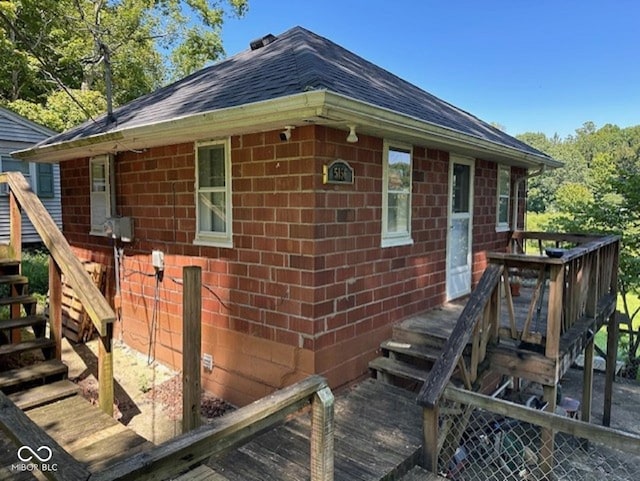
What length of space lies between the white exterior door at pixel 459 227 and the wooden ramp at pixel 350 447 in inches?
106

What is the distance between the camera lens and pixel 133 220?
19.5 feet

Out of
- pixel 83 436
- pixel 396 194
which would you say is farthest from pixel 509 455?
pixel 83 436

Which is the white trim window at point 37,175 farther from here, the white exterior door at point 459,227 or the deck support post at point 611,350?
the deck support post at point 611,350

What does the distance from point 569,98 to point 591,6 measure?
36.2 meters

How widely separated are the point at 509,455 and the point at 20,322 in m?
5.00

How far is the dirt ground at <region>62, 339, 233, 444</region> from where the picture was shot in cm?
441

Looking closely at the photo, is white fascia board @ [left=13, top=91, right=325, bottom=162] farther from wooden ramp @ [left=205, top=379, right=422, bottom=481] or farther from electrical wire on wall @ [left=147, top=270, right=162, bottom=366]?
wooden ramp @ [left=205, top=379, right=422, bottom=481]

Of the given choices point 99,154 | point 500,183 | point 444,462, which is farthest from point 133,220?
point 500,183

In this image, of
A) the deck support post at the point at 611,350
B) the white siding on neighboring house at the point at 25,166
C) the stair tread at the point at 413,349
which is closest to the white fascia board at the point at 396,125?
the stair tread at the point at 413,349

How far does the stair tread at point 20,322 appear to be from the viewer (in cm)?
389

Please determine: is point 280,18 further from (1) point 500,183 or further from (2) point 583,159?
(2) point 583,159

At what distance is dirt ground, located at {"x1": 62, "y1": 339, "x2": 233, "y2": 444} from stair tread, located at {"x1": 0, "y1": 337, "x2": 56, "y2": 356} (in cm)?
114

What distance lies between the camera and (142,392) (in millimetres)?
5035

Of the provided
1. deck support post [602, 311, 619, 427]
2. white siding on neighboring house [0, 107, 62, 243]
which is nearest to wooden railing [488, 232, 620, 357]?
deck support post [602, 311, 619, 427]
